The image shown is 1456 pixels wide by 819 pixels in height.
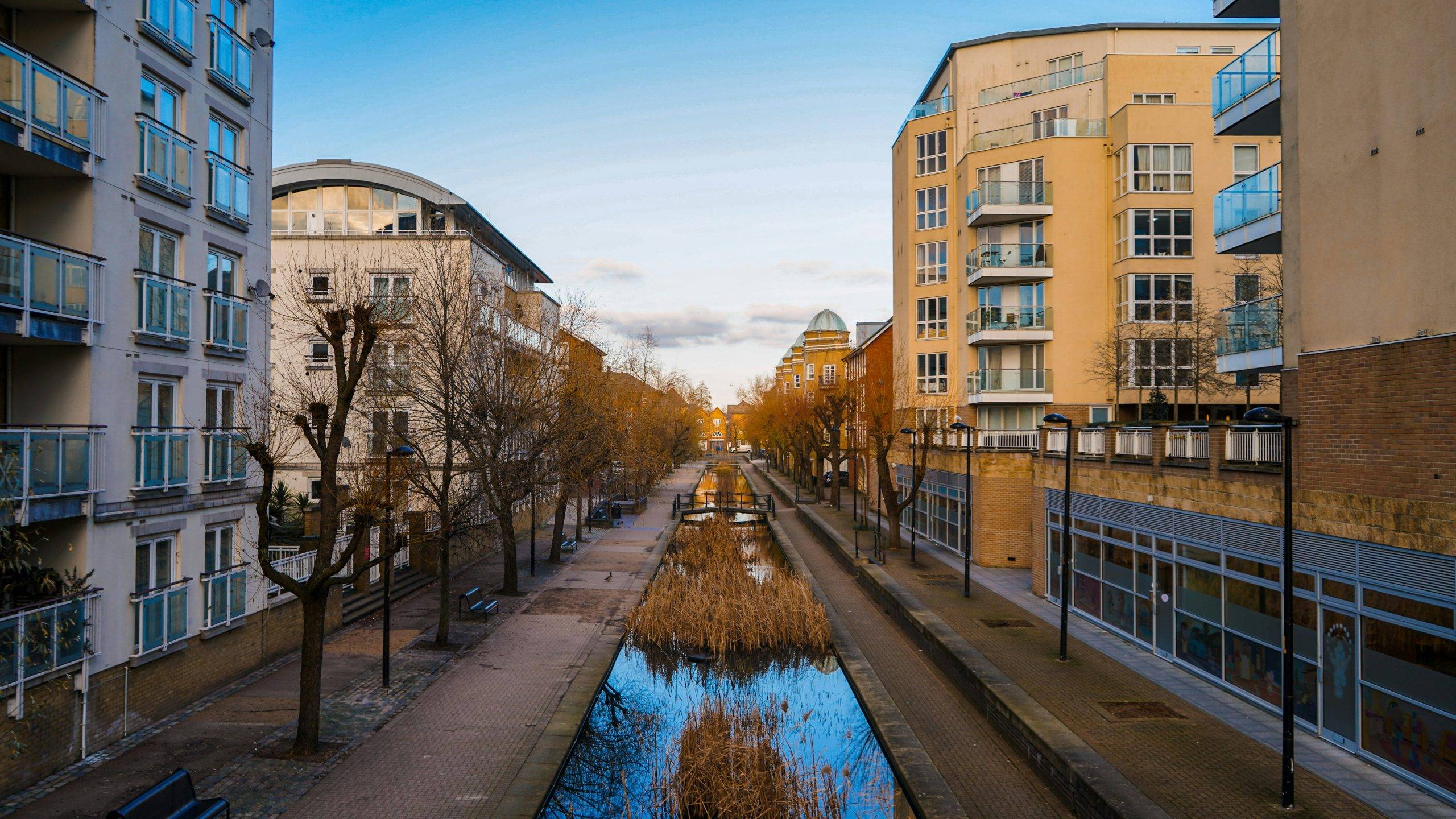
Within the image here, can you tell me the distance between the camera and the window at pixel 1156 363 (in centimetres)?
2914

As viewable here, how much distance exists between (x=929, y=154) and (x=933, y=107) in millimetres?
2212

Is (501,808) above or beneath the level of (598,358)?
beneath

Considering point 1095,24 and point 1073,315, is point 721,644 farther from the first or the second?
point 1095,24

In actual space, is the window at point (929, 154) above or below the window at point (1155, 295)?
above

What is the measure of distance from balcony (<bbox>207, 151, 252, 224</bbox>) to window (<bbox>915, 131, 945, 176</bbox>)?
28.7 meters

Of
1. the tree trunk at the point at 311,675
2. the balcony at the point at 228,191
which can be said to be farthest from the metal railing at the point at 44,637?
the balcony at the point at 228,191

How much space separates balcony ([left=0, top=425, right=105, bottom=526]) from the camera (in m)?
10.0

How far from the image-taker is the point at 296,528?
24.1 metres

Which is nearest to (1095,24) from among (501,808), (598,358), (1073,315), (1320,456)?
(1073,315)

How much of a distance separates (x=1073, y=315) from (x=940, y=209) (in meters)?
8.26

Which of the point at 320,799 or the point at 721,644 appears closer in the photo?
the point at 320,799

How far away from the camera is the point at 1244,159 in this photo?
2861cm

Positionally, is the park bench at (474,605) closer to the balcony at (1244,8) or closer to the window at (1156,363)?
the balcony at (1244,8)

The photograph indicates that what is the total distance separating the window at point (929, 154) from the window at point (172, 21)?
Answer: 1165 inches
